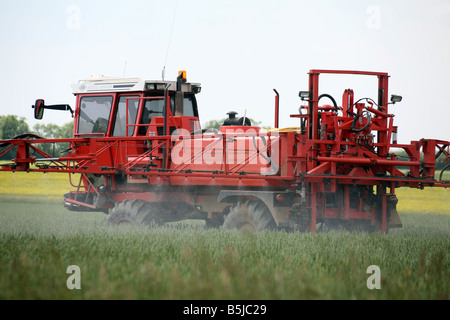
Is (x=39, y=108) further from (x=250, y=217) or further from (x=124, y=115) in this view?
(x=250, y=217)

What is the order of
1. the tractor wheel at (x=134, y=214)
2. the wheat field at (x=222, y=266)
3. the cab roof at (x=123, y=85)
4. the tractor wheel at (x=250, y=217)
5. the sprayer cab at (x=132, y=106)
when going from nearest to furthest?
1. the wheat field at (x=222, y=266)
2. the tractor wheel at (x=250, y=217)
3. the tractor wheel at (x=134, y=214)
4. the sprayer cab at (x=132, y=106)
5. the cab roof at (x=123, y=85)

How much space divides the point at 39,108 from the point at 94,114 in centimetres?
156

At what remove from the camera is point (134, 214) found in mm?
12742

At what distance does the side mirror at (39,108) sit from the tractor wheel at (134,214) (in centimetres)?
240

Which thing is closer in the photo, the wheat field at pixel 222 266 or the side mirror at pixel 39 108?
the wheat field at pixel 222 266

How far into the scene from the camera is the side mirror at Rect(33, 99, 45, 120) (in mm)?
12789

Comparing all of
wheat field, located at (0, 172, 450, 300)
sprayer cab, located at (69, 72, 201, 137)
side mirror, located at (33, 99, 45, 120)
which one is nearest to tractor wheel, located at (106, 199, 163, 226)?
wheat field, located at (0, 172, 450, 300)

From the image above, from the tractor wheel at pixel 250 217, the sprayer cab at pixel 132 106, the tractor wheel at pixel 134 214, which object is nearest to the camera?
the tractor wheel at pixel 250 217

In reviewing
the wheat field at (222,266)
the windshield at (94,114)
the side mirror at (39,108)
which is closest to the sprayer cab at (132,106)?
the windshield at (94,114)

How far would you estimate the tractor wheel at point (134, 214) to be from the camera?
1275 centimetres

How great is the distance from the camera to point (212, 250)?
8469 mm

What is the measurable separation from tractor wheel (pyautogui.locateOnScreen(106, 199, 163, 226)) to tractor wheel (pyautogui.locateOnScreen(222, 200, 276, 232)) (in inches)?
76.8

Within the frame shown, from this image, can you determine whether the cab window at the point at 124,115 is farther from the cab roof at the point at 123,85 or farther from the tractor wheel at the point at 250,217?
the tractor wheel at the point at 250,217

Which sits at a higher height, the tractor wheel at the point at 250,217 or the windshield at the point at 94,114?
the windshield at the point at 94,114
